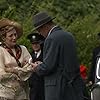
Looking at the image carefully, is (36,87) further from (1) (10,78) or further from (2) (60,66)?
(2) (60,66)

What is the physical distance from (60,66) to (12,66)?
2.07ft

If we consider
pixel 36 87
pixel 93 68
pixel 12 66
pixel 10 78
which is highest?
pixel 12 66

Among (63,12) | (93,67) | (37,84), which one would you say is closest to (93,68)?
(93,67)

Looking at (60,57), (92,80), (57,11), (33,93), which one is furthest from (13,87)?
(57,11)

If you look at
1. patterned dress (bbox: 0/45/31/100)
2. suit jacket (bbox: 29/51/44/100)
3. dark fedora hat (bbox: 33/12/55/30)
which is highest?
dark fedora hat (bbox: 33/12/55/30)

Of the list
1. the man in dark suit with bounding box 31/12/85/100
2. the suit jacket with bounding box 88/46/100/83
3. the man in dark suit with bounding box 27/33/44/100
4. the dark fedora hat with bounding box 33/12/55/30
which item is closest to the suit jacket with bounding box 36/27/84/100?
the man in dark suit with bounding box 31/12/85/100

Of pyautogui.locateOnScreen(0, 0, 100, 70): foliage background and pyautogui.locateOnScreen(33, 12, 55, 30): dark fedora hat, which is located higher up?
pyautogui.locateOnScreen(33, 12, 55, 30): dark fedora hat

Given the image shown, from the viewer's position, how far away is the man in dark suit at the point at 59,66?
23.3 ft

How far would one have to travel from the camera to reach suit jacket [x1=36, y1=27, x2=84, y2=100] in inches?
279

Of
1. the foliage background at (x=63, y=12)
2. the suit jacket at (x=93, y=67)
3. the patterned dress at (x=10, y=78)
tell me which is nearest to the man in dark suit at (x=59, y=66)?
the patterned dress at (x=10, y=78)

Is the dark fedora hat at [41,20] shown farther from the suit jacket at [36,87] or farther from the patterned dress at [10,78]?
the suit jacket at [36,87]

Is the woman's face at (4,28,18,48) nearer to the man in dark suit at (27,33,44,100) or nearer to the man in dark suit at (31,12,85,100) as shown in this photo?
the man in dark suit at (31,12,85,100)

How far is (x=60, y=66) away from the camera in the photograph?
23.4 ft

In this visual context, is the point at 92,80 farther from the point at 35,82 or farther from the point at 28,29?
the point at 28,29
